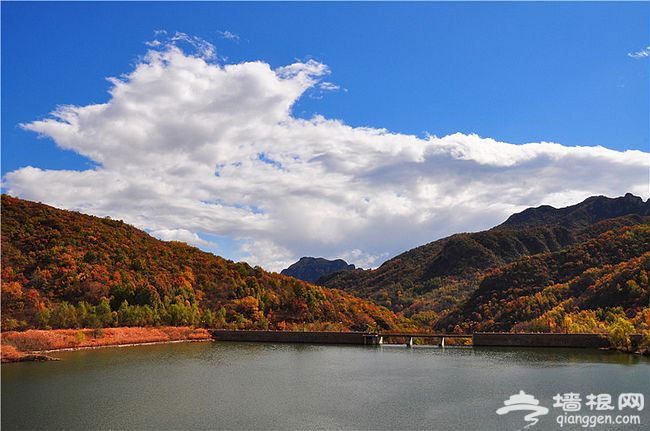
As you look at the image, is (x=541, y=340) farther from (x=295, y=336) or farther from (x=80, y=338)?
(x=80, y=338)

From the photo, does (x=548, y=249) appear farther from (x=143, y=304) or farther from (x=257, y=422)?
(x=257, y=422)

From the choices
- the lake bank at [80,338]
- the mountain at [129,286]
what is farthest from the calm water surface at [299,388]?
the mountain at [129,286]

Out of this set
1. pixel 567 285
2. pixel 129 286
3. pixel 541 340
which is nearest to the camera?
pixel 541 340

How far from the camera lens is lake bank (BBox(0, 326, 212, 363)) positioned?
59.6 metres

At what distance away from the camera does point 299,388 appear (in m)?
41.7

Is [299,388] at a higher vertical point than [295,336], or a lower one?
lower

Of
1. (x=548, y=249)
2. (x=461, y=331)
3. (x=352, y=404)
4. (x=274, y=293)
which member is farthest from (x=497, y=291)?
(x=352, y=404)

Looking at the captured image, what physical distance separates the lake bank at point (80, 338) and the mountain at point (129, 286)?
3768mm

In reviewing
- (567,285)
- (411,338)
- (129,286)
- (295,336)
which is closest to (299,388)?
(411,338)

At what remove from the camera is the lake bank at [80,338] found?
59.6 metres

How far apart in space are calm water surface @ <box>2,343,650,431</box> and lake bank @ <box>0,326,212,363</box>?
3.32 metres

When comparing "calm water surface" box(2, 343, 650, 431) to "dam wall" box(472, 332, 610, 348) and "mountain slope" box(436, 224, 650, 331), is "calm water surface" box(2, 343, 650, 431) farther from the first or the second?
"mountain slope" box(436, 224, 650, 331)

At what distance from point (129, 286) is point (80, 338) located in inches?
874

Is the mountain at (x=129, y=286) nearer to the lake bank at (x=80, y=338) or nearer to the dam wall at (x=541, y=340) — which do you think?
the lake bank at (x=80, y=338)
